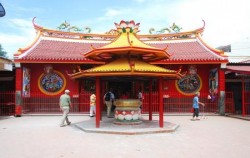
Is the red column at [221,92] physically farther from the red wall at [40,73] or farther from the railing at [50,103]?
the red wall at [40,73]

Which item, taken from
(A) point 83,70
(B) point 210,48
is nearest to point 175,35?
(B) point 210,48

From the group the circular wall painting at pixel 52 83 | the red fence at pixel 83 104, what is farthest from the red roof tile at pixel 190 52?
the circular wall painting at pixel 52 83

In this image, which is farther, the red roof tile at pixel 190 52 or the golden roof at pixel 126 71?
the red roof tile at pixel 190 52

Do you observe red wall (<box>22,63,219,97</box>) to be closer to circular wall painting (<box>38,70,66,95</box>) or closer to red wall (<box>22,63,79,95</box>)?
red wall (<box>22,63,79,95</box>)

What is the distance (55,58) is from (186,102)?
30.1ft

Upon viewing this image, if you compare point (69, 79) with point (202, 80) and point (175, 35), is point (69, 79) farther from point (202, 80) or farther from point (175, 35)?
point (202, 80)

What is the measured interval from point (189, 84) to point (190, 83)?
0.33 feet

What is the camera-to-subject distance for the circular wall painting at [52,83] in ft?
63.4

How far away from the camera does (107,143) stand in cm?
861

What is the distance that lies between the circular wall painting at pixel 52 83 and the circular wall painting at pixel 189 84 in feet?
26.1

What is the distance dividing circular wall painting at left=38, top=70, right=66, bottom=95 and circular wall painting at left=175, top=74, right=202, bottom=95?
795 centimetres

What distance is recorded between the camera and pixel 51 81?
1945 cm

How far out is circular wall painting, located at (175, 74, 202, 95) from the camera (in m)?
19.7

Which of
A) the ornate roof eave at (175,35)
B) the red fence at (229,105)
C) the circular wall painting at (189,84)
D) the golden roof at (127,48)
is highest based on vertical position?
the ornate roof eave at (175,35)
